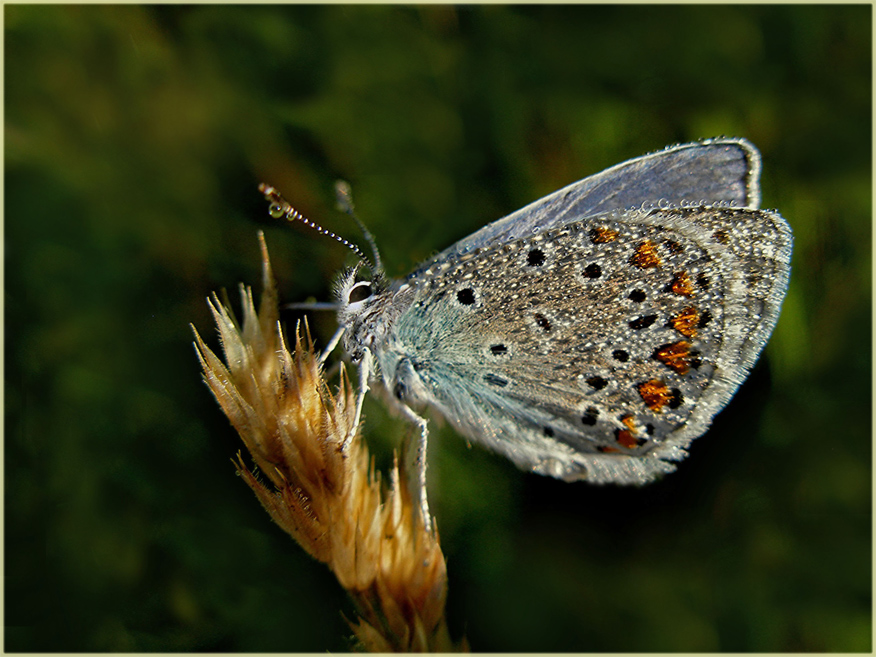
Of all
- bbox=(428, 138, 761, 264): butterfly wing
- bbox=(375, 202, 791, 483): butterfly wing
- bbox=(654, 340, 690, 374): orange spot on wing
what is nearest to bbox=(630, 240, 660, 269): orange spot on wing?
bbox=(375, 202, 791, 483): butterfly wing

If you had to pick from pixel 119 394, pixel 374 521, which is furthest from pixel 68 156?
pixel 374 521

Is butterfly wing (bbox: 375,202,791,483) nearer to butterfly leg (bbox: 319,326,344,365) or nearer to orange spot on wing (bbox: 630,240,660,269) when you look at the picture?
orange spot on wing (bbox: 630,240,660,269)

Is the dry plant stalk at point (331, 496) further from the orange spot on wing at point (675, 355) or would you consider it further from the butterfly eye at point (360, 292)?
the orange spot on wing at point (675, 355)

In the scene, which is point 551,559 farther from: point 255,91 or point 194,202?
point 255,91

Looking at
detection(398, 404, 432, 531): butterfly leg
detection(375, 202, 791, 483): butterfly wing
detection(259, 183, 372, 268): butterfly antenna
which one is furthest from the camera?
detection(259, 183, 372, 268): butterfly antenna

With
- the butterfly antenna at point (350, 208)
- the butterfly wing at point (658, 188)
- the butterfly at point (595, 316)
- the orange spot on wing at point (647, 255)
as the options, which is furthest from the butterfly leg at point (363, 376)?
the orange spot on wing at point (647, 255)

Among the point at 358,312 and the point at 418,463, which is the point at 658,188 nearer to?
the point at 358,312

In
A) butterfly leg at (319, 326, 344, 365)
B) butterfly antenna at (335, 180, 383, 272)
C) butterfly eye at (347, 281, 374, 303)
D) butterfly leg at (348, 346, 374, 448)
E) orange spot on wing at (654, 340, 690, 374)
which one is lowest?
orange spot on wing at (654, 340, 690, 374)
